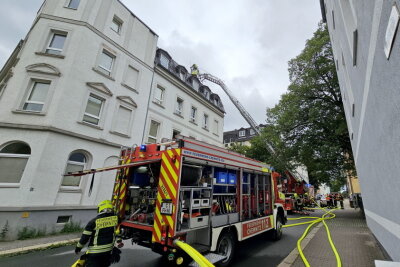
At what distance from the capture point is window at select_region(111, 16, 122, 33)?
11998 mm

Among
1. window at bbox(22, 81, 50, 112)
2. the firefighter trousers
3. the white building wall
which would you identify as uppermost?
the white building wall

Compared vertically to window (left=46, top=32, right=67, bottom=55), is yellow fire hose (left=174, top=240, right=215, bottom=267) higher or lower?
lower

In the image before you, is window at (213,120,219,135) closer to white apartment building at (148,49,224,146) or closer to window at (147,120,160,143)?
white apartment building at (148,49,224,146)

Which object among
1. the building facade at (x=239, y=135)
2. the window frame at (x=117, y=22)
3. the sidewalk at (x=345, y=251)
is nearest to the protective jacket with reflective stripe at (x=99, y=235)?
the sidewalk at (x=345, y=251)

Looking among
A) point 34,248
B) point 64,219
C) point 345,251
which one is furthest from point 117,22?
point 345,251

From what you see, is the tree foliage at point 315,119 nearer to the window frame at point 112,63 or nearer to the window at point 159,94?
the window at point 159,94

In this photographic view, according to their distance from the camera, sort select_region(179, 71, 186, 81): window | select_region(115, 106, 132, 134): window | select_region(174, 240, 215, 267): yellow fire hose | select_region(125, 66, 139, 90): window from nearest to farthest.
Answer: select_region(174, 240, 215, 267): yellow fire hose < select_region(115, 106, 132, 134): window < select_region(125, 66, 139, 90): window < select_region(179, 71, 186, 81): window

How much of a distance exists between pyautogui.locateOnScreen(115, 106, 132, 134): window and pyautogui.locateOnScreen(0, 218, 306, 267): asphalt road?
640cm

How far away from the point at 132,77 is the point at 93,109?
3.54 metres

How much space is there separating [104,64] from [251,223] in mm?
11091

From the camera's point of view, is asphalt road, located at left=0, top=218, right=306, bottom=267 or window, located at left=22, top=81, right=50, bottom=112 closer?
asphalt road, located at left=0, top=218, right=306, bottom=267

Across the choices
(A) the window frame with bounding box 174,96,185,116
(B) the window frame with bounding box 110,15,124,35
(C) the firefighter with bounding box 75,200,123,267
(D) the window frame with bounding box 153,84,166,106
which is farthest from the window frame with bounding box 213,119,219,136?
(C) the firefighter with bounding box 75,200,123,267

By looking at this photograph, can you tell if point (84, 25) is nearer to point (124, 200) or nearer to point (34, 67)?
point (34, 67)

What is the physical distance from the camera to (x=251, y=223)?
19.0ft
